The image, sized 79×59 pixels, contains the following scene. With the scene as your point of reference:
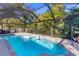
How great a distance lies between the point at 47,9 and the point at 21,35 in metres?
0.59

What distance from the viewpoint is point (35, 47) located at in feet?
10.7

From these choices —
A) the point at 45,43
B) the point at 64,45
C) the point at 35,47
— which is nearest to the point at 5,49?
the point at 35,47

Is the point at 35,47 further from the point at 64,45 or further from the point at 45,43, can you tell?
the point at 64,45

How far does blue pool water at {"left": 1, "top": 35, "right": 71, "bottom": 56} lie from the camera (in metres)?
3.16

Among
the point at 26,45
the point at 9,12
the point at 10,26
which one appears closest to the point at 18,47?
the point at 26,45

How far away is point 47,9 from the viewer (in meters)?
3.17

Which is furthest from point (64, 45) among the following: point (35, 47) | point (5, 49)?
point (5, 49)

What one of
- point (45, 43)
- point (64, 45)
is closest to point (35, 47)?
point (45, 43)

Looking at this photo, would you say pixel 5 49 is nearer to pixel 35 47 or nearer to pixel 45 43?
pixel 35 47

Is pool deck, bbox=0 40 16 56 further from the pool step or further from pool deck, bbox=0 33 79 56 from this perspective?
the pool step

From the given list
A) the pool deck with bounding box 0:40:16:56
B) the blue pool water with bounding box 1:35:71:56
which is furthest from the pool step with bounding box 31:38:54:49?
the pool deck with bounding box 0:40:16:56

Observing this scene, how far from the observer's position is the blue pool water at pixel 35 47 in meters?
3.16

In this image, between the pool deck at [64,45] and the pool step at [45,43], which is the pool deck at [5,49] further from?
the pool step at [45,43]

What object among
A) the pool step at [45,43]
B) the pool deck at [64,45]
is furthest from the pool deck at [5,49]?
the pool step at [45,43]
